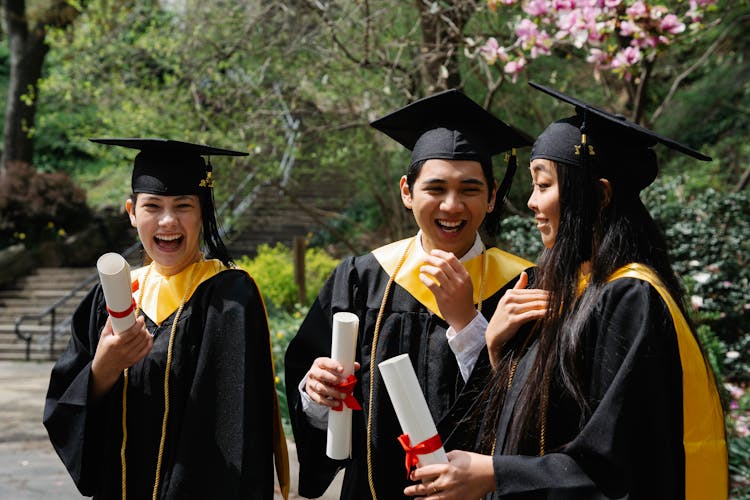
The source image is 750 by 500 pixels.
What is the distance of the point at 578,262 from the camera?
203 centimetres

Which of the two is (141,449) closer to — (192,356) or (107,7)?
(192,356)

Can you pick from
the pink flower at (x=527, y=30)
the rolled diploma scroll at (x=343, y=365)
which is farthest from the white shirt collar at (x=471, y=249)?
the pink flower at (x=527, y=30)

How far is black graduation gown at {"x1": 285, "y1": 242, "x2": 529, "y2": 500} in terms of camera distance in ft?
8.04

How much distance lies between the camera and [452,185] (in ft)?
8.16

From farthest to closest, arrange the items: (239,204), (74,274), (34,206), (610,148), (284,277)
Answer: (34,206) < (74,274) < (239,204) < (284,277) < (610,148)

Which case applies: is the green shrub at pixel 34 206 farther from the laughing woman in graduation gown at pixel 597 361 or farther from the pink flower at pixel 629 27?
the laughing woman in graduation gown at pixel 597 361

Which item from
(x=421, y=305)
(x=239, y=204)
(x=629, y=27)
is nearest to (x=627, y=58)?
(x=629, y=27)

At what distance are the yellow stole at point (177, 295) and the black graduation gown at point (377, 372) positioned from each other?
126mm

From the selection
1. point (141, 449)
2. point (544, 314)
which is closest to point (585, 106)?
point (544, 314)

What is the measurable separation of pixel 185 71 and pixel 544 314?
24.9 feet

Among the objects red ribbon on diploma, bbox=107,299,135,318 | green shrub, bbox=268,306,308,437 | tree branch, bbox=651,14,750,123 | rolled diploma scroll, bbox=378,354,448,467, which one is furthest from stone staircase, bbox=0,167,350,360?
rolled diploma scroll, bbox=378,354,448,467

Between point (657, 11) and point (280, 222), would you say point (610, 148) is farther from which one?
point (280, 222)

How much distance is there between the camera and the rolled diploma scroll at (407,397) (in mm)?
1860

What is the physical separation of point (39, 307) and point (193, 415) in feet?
38.0
